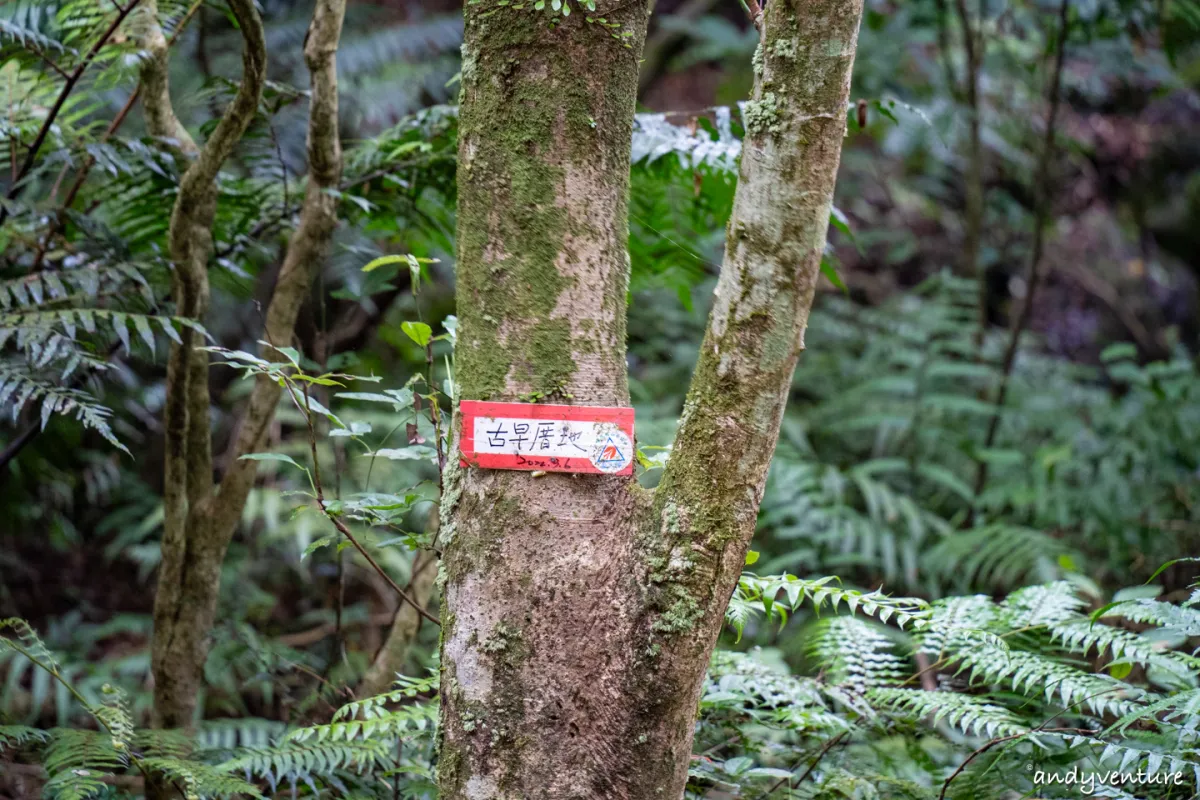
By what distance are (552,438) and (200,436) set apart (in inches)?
34.7

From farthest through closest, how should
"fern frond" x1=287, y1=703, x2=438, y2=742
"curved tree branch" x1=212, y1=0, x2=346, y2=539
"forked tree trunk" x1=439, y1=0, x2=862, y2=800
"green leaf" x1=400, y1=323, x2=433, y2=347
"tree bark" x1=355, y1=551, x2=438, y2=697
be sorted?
"tree bark" x1=355, y1=551, x2=438, y2=697 → "curved tree branch" x1=212, y1=0, x2=346, y2=539 → "fern frond" x1=287, y1=703, x2=438, y2=742 → "green leaf" x1=400, y1=323, x2=433, y2=347 → "forked tree trunk" x1=439, y1=0, x2=862, y2=800

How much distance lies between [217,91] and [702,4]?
13.9ft

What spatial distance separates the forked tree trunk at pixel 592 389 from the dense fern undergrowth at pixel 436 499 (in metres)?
0.18

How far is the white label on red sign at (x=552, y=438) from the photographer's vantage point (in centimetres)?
100

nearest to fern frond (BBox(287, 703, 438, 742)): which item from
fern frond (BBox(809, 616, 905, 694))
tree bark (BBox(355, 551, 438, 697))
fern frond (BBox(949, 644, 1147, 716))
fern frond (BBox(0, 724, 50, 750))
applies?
tree bark (BBox(355, 551, 438, 697))

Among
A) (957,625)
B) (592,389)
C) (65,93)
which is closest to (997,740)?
(957,625)

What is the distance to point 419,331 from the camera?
3.66 feet

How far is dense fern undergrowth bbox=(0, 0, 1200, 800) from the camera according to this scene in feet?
4.26

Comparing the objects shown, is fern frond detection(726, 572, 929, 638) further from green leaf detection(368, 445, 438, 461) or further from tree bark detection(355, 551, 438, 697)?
tree bark detection(355, 551, 438, 697)

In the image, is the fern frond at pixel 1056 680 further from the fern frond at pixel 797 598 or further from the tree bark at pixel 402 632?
the tree bark at pixel 402 632

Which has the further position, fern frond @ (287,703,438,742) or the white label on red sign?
fern frond @ (287,703,438,742)

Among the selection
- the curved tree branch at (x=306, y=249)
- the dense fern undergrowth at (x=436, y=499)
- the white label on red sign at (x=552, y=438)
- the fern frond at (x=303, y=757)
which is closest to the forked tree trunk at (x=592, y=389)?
the white label on red sign at (x=552, y=438)

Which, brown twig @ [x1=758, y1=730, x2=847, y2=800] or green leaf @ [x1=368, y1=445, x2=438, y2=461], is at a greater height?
green leaf @ [x1=368, y1=445, x2=438, y2=461]

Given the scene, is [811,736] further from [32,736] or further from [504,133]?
[32,736]
